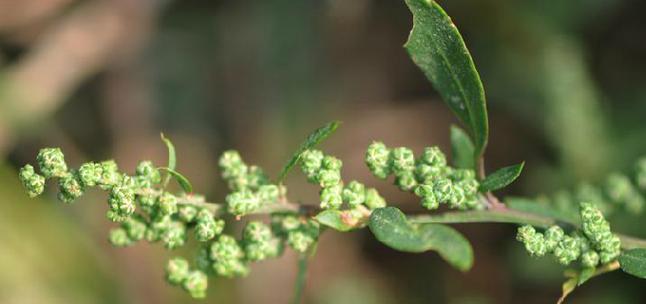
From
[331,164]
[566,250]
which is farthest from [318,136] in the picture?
[566,250]

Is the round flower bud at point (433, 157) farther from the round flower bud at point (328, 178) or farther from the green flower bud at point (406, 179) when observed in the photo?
the round flower bud at point (328, 178)

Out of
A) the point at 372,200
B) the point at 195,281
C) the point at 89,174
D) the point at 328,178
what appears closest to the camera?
the point at 89,174

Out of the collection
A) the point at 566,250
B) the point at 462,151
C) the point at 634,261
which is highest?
the point at 462,151

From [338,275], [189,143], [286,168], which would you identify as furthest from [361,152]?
[286,168]

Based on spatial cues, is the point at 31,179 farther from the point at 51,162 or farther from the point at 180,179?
the point at 180,179

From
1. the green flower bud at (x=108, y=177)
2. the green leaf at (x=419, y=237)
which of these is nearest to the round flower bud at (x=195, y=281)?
the green flower bud at (x=108, y=177)

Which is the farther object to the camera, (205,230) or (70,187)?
(205,230)

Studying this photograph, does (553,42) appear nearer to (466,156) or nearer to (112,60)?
(466,156)
